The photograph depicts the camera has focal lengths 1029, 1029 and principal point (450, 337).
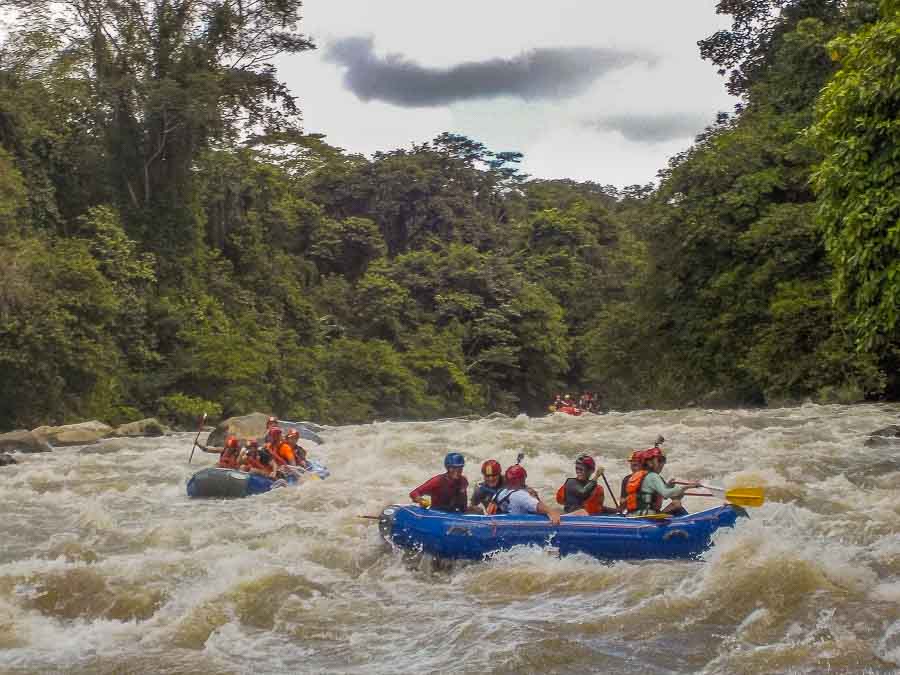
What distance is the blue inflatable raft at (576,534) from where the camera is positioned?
26.6ft

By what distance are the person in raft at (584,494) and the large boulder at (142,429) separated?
13.9 metres

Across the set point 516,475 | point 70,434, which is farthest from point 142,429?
point 516,475

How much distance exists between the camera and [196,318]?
27.4 metres

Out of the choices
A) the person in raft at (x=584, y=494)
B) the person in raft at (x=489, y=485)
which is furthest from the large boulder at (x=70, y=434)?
the person in raft at (x=584, y=494)

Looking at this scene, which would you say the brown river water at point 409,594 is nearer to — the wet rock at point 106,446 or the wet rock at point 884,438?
the wet rock at point 884,438

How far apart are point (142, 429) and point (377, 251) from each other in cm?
1742

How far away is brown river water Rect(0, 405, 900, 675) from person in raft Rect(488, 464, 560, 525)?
0.62 m

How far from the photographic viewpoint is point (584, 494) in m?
9.01

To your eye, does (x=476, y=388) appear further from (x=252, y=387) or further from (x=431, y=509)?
(x=431, y=509)

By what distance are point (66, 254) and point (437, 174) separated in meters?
18.8

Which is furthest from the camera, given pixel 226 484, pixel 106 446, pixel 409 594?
pixel 106 446

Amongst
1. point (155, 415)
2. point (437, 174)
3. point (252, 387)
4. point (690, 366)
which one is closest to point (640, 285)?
point (690, 366)

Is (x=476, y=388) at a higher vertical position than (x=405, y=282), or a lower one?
lower

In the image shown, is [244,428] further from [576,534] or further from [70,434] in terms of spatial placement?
[576,534]
